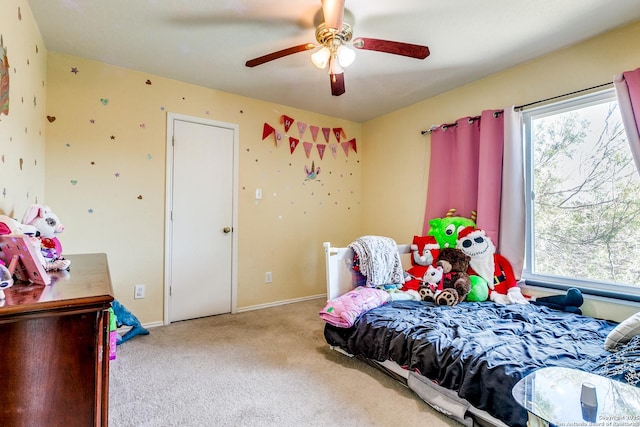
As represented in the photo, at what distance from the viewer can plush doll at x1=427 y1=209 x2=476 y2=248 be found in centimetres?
272

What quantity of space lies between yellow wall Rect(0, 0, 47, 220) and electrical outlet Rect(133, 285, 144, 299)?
98 centimetres

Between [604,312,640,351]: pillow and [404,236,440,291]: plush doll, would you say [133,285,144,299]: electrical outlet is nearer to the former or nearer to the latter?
[404,236,440,291]: plush doll

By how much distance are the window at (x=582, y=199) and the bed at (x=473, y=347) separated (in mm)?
372

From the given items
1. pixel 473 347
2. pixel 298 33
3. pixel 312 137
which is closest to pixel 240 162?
pixel 312 137

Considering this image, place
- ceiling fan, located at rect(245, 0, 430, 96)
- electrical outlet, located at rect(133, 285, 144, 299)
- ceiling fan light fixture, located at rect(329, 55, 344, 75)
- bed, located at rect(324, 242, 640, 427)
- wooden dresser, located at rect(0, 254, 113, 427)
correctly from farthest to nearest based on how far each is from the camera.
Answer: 1. electrical outlet, located at rect(133, 285, 144, 299)
2. ceiling fan light fixture, located at rect(329, 55, 344, 75)
3. ceiling fan, located at rect(245, 0, 430, 96)
4. bed, located at rect(324, 242, 640, 427)
5. wooden dresser, located at rect(0, 254, 113, 427)

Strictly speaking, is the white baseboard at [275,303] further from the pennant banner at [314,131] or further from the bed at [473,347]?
the pennant banner at [314,131]

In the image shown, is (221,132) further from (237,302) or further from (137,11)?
(237,302)

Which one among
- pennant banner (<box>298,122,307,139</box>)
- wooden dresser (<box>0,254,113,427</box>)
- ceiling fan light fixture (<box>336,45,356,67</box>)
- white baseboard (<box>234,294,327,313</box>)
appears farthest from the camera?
pennant banner (<box>298,122,307,139</box>)

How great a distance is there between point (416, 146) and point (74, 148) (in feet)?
10.2

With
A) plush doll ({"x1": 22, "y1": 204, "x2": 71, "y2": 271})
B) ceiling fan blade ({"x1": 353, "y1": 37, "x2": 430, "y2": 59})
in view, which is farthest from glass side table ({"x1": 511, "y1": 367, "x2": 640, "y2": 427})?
plush doll ({"x1": 22, "y1": 204, "x2": 71, "y2": 271})

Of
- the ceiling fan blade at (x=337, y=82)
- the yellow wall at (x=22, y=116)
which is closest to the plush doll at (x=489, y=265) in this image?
the ceiling fan blade at (x=337, y=82)

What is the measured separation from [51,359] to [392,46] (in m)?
1.95

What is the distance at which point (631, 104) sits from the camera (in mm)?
1963

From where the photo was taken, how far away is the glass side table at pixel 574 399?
1.01m
